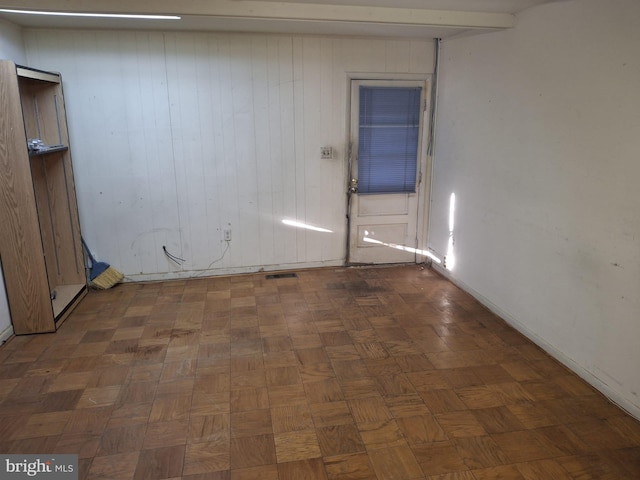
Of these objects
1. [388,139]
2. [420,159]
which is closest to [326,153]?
[388,139]

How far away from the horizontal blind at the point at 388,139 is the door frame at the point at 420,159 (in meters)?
0.08

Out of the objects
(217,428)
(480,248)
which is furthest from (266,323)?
(480,248)

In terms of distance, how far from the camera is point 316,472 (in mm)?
2217

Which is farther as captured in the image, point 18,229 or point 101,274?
point 101,274

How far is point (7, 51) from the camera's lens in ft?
12.1

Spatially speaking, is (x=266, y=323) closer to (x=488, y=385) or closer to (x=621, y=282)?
(x=488, y=385)

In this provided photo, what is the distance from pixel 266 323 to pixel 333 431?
1.43m

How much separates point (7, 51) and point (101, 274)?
202 cm

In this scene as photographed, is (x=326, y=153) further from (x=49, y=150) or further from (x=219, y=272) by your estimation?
(x=49, y=150)

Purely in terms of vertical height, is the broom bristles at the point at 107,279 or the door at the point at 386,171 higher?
Answer: the door at the point at 386,171

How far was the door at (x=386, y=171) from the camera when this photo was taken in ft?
15.6

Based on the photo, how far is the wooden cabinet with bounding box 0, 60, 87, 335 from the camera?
327 cm

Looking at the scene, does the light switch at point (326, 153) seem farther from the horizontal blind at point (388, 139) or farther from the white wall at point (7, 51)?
the white wall at point (7, 51)

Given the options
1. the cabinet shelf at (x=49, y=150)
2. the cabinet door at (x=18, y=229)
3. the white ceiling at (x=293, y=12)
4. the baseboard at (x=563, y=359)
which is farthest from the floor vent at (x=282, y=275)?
the white ceiling at (x=293, y=12)
